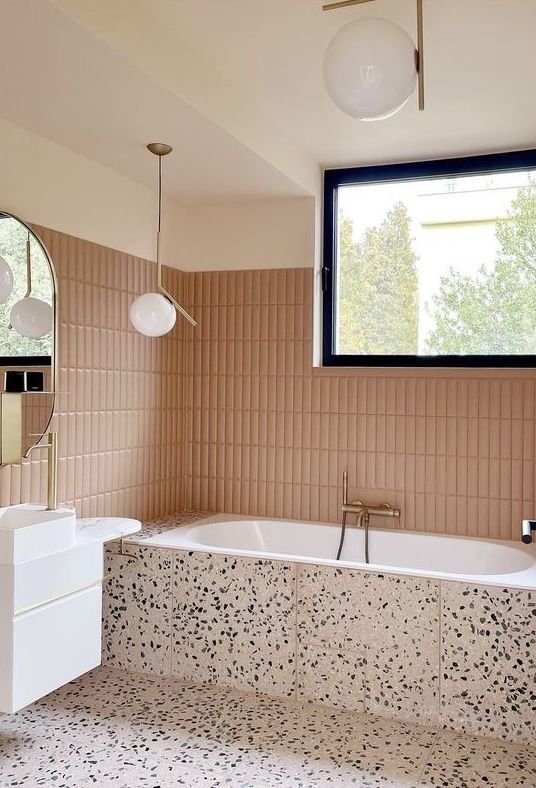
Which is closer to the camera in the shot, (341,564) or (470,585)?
(470,585)

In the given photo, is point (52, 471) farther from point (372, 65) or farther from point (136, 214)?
point (372, 65)

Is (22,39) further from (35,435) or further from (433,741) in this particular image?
(433,741)

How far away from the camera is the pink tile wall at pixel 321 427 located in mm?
3348

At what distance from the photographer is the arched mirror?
2.69m

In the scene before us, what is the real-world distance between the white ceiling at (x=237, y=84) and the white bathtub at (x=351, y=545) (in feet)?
5.50

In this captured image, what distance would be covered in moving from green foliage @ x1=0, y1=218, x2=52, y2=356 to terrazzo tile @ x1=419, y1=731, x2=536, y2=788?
205cm

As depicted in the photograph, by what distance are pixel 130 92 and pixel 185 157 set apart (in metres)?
0.69

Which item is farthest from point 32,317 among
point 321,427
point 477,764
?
point 477,764

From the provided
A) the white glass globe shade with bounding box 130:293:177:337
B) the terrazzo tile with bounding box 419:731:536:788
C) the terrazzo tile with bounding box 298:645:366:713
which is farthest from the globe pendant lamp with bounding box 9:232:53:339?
the terrazzo tile with bounding box 419:731:536:788

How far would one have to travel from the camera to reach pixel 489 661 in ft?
8.19

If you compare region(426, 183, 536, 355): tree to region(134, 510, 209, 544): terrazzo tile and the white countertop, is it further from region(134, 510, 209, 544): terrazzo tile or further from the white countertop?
the white countertop

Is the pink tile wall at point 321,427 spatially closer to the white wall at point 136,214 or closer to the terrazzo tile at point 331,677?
the white wall at point 136,214

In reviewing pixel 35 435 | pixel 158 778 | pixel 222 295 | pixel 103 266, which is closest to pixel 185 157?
pixel 103 266

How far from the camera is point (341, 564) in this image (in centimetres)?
274
